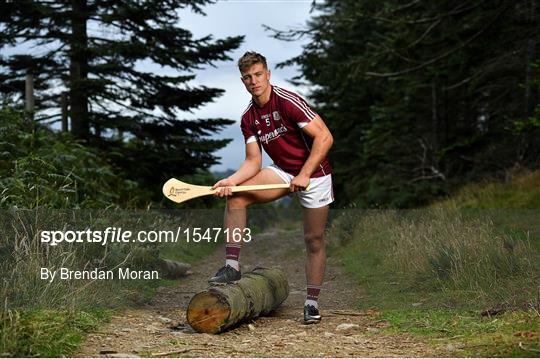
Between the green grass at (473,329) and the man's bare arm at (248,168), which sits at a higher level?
the man's bare arm at (248,168)

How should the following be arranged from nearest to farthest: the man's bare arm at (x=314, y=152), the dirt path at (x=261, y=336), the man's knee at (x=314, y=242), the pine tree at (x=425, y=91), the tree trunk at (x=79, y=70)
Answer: the dirt path at (x=261, y=336)
the man's bare arm at (x=314, y=152)
the man's knee at (x=314, y=242)
the pine tree at (x=425, y=91)
the tree trunk at (x=79, y=70)

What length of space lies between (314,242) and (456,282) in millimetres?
2036

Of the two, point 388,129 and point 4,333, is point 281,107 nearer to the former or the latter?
point 4,333

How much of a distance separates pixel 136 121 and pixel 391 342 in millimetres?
15010

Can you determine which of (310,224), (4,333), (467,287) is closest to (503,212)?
(467,287)

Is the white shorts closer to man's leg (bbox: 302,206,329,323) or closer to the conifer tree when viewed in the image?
man's leg (bbox: 302,206,329,323)

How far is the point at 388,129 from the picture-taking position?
26047mm

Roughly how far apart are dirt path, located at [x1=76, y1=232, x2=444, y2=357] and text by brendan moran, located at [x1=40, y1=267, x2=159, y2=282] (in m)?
0.36

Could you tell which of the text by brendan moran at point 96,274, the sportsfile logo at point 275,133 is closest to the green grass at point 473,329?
the sportsfile logo at point 275,133

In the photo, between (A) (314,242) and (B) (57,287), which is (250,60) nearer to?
(A) (314,242)

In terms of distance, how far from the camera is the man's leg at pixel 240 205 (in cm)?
745

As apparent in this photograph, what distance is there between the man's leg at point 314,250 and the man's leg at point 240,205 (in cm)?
40

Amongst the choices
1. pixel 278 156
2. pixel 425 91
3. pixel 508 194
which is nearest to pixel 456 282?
pixel 278 156

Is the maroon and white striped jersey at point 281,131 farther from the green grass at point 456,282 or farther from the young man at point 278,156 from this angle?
the green grass at point 456,282
